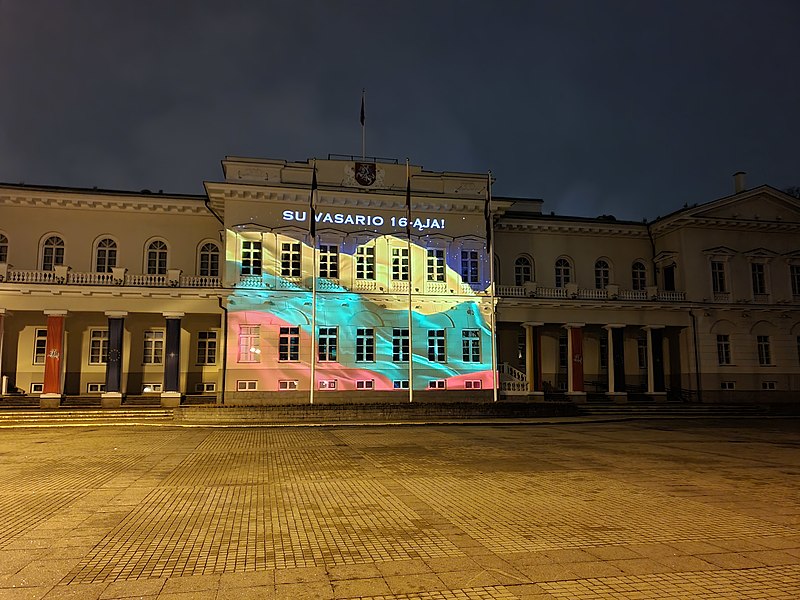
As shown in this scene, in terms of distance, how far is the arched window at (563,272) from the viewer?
3619 cm

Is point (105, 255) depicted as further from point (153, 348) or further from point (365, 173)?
point (365, 173)

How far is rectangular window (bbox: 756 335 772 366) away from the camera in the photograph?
35375mm

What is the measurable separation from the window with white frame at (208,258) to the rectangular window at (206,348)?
3.27 m

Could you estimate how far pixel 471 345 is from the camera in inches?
1220

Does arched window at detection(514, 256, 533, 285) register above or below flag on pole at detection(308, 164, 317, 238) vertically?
below

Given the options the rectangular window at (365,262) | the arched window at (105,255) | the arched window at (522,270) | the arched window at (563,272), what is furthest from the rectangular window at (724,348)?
the arched window at (105,255)

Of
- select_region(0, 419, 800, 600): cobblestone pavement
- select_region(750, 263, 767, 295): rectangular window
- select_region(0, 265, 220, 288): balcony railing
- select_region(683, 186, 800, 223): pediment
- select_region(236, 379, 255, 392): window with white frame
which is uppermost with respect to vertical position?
select_region(683, 186, 800, 223): pediment

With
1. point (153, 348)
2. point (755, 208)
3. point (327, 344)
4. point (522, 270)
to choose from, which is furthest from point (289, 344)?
point (755, 208)

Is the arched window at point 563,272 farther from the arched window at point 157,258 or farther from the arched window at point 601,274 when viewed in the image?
the arched window at point 157,258

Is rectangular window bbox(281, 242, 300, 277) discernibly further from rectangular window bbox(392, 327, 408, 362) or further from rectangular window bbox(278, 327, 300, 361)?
rectangular window bbox(392, 327, 408, 362)

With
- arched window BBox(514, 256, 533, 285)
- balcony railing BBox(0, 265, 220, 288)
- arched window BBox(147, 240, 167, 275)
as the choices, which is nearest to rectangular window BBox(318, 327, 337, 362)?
balcony railing BBox(0, 265, 220, 288)

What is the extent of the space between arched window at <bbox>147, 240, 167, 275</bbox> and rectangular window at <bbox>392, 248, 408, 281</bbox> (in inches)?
482

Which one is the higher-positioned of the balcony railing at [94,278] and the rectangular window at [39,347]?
the balcony railing at [94,278]

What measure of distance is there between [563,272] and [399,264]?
37.2 ft
